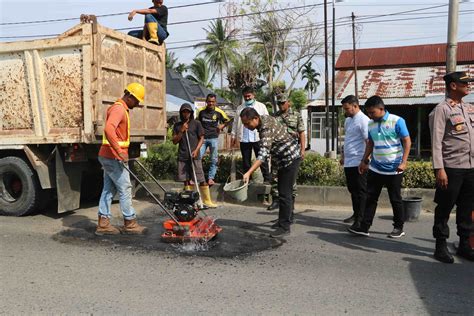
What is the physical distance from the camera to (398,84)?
915 inches

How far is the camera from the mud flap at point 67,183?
259 inches

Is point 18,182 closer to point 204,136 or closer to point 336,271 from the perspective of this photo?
point 204,136

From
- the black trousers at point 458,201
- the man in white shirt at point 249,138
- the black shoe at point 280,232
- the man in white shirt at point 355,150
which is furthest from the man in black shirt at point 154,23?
the black trousers at point 458,201

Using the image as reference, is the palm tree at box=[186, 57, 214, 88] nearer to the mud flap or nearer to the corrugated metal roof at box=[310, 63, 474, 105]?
the corrugated metal roof at box=[310, 63, 474, 105]

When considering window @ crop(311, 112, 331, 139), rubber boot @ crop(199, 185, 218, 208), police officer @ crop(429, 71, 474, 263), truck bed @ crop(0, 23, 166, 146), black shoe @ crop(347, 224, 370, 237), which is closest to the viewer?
police officer @ crop(429, 71, 474, 263)

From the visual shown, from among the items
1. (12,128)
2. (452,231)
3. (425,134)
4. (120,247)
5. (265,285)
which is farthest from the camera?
(425,134)

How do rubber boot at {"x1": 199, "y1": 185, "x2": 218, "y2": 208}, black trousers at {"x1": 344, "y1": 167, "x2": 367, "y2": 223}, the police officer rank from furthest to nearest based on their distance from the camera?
rubber boot at {"x1": 199, "y1": 185, "x2": 218, "y2": 208}, black trousers at {"x1": 344, "y1": 167, "x2": 367, "y2": 223}, the police officer

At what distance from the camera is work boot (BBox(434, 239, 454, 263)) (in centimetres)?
465

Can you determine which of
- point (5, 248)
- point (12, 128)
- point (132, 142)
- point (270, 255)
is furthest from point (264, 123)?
point (12, 128)

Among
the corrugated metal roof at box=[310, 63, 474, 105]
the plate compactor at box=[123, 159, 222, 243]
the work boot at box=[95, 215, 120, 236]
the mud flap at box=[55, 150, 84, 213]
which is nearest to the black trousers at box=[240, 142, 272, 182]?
the plate compactor at box=[123, 159, 222, 243]

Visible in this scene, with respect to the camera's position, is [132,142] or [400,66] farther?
[400,66]

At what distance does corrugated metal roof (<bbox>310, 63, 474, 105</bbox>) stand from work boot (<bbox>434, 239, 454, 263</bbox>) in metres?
16.9

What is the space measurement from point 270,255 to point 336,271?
817 mm

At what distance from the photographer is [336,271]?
444 cm
